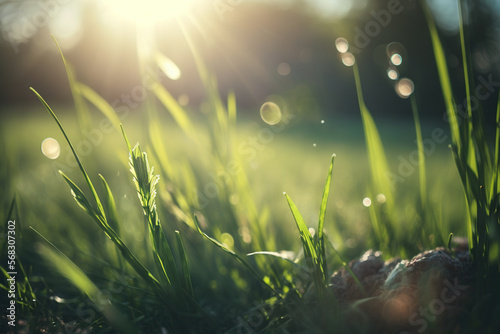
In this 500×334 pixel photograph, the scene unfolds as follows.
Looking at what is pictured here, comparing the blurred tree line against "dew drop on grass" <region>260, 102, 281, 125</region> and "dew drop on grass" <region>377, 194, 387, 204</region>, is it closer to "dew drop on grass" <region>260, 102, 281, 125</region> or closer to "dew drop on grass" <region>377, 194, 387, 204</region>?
"dew drop on grass" <region>260, 102, 281, 125</region>

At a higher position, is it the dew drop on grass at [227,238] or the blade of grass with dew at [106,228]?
the blade of grass with dew at [106,228]

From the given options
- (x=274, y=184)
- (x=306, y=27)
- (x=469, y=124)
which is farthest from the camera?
(x=306, y=27)

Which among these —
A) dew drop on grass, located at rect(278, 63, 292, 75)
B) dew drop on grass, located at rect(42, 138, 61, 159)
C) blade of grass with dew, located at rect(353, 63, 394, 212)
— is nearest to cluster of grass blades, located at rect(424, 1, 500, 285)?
blade of grass with dew, located at rect(353, 63, 394, 212)

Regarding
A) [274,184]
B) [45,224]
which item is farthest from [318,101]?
[45,224]

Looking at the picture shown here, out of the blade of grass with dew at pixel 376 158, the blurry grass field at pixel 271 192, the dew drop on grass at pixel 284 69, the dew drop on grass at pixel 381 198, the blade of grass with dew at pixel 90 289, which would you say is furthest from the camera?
the dew drop on grass at pixel 284 69

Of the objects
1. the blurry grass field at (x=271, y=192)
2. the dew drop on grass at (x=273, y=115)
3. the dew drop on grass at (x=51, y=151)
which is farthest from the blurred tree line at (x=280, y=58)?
the dew drop on grass at (x=51, y=151)

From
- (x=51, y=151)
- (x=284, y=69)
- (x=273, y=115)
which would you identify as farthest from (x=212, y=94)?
(x=284, y=69)

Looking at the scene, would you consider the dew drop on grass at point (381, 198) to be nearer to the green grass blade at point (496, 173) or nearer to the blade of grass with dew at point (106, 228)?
the green grass blade at point (496, 173)

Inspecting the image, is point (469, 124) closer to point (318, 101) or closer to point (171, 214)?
point (171, 214)

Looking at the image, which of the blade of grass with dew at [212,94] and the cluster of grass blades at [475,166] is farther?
the blade of grass with dew at [212,94]
